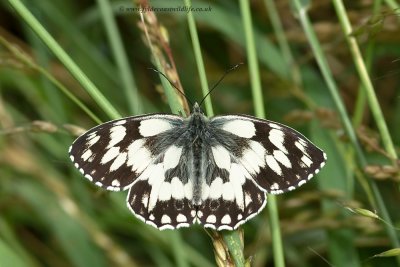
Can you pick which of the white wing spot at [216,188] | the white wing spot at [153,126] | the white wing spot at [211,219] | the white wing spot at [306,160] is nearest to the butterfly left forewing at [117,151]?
the white wing spot at [153,126]

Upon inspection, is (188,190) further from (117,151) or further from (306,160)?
(306,160)

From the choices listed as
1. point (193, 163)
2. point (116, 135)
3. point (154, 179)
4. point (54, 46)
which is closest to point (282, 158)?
point (193, 163)

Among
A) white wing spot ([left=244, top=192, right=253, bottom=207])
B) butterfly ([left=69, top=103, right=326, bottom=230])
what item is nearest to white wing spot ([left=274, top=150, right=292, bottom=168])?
butterfly ([left=69, top=103, right=326, bottom=230])

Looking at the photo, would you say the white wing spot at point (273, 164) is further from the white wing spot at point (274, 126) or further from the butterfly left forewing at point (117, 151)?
the butterfly left forewing at point (117, 151)

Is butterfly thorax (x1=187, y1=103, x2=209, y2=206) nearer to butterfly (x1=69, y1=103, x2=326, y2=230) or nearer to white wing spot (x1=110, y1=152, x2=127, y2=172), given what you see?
butterfly (x1=69, y1=103, x2=326, y2=230)

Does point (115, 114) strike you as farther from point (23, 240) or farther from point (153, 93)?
point (153, 93)

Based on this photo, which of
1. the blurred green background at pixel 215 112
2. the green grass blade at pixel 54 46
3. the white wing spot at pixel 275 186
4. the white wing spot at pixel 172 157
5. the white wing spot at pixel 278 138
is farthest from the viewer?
the blurred green background at pixel 215 112

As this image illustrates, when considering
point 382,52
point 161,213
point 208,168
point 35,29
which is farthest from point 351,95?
point 35,29
